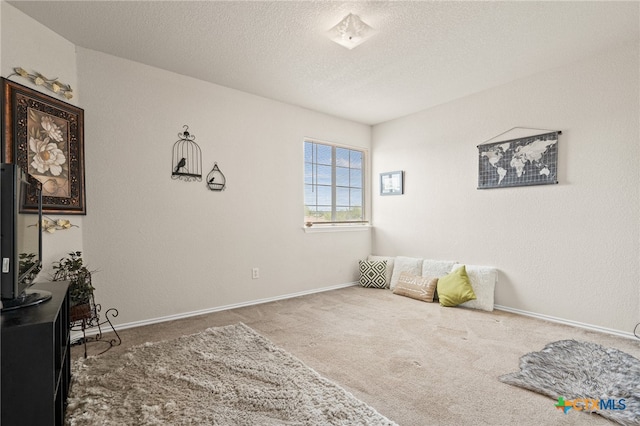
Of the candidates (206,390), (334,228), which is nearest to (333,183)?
(334,228)

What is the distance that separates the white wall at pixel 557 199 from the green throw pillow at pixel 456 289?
0.95 ft

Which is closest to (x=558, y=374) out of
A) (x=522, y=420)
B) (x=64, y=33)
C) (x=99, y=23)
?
(x=522, y=420)

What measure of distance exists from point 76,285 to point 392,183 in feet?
12.7

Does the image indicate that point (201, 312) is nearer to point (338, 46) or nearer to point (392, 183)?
point (338, 46)

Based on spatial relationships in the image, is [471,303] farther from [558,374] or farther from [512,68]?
[512,68]

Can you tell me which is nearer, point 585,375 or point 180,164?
point 585,375

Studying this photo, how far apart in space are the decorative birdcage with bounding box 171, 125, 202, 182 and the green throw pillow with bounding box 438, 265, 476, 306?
3.03 metres

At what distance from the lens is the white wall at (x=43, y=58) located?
215 centimetres

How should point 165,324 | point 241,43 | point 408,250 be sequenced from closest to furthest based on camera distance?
point 241,43, point 165,324, point 408,250

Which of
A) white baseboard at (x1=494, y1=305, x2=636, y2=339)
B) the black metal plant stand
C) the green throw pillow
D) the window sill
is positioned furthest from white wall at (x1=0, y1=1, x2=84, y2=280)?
white baseboard at (x1=494, y1=305, x2=636, y2=339)

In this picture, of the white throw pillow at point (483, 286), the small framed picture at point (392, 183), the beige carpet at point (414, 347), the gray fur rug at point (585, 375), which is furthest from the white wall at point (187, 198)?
the gray fur rug at point (585, 375)

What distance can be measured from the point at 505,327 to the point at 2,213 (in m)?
3.65

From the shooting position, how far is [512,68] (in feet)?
9.95

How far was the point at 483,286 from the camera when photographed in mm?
3438
